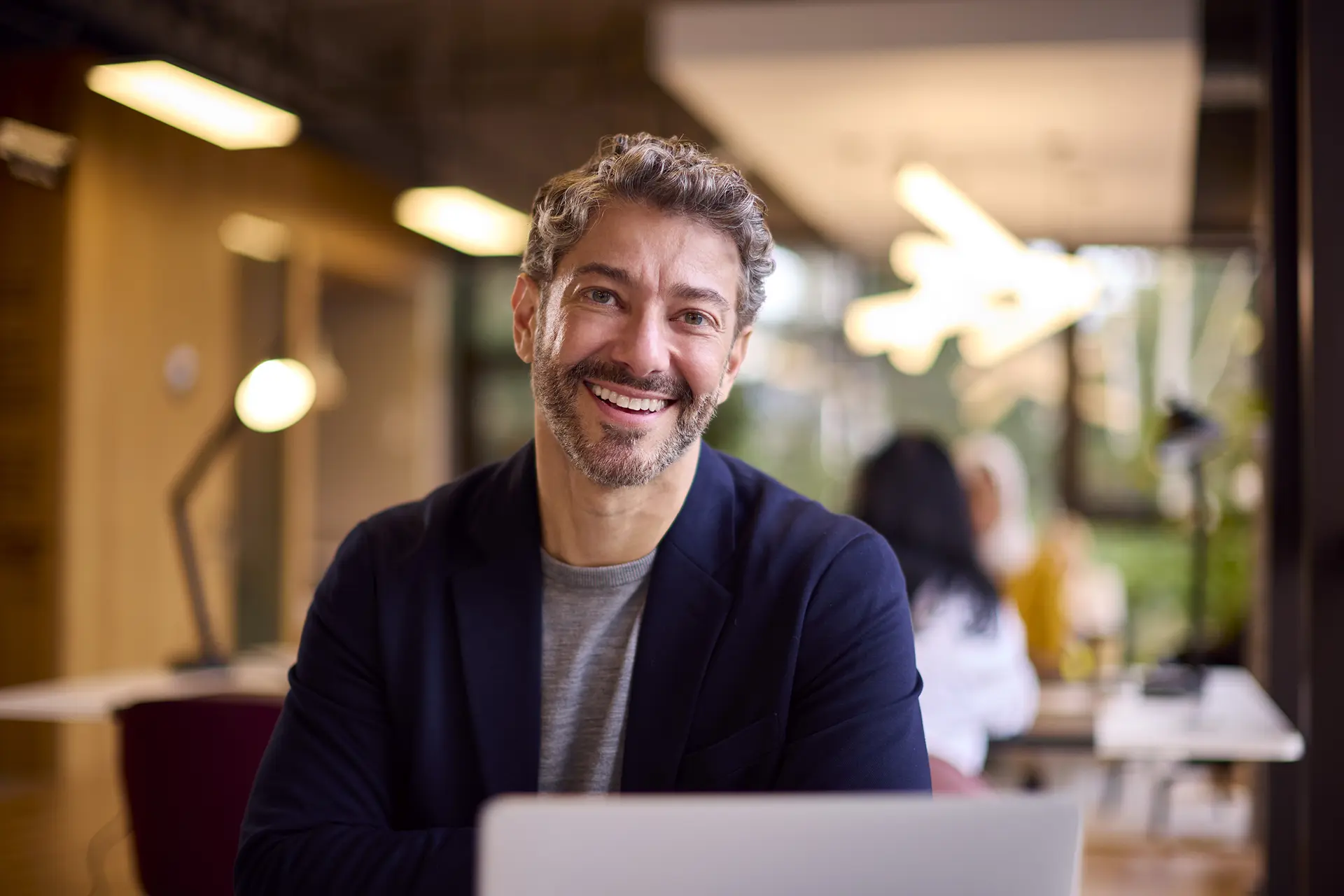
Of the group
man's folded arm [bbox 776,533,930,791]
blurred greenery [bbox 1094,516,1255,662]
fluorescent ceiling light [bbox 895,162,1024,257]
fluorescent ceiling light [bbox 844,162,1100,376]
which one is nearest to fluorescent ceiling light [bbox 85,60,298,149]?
fluorescent ceiling light [bbox 895,162,1024,257]

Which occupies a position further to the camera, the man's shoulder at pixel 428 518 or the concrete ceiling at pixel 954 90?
the concrete ceiling at pixel 954 90

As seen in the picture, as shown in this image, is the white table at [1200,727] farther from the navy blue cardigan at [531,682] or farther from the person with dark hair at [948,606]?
the navy blue cardigan at [531,682]

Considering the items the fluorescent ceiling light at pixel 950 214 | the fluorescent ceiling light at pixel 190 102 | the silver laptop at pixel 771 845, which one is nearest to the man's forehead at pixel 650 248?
the silver laptop at pixel 771 845

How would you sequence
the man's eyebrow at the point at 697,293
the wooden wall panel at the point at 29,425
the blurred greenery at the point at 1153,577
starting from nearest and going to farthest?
the man's eyebrow at the point at 697,293 → the wooden wall panel at the point at 29,425 → the blurred greenery at the point at 1153,577

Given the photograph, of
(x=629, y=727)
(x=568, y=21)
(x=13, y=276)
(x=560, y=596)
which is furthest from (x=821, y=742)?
(x=568, y=21)

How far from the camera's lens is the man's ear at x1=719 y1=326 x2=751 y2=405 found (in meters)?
1.57

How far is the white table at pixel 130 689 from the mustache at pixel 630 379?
198cm

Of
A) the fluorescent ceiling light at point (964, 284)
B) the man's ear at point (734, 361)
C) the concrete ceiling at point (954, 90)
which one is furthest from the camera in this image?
the concrete ceiling at point (954, 90)

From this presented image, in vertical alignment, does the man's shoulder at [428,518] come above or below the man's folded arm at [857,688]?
above

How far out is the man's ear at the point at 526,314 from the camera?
1.63 metres

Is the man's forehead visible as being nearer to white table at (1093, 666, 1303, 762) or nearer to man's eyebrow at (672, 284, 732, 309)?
man's eyebrow at (672, 284, 732, 309)

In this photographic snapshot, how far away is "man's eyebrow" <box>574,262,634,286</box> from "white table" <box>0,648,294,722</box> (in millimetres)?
2043

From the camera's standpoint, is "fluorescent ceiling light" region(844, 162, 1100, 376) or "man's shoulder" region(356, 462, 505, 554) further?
"fluorescent ceiling light" region(844, 162, 1100, 376)

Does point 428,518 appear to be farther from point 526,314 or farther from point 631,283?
point 631,283
